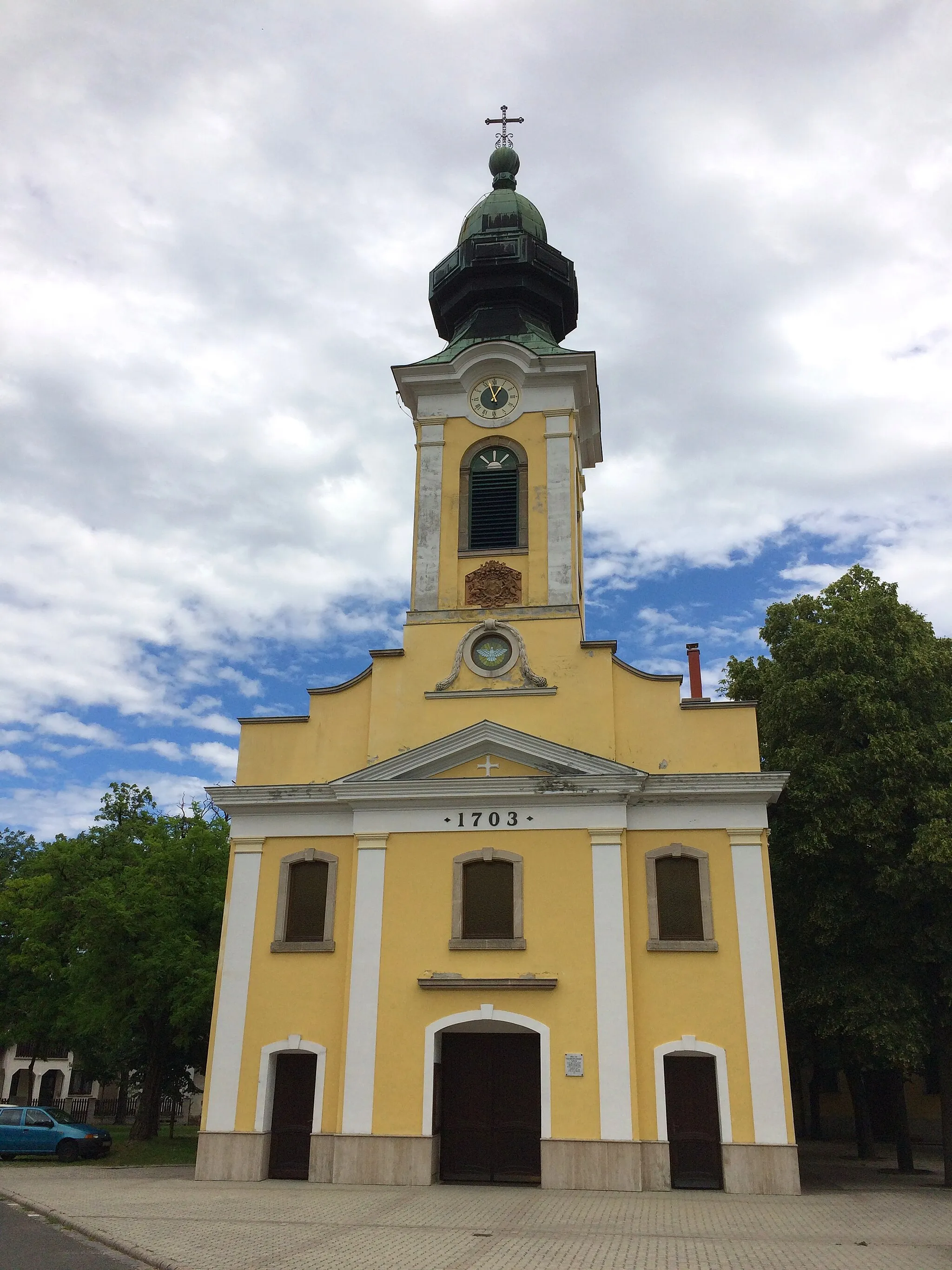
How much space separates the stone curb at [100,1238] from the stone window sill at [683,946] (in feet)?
32.0

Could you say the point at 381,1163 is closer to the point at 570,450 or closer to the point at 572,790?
the point at 572,790

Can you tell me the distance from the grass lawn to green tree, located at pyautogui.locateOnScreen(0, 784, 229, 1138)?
3.76 feet

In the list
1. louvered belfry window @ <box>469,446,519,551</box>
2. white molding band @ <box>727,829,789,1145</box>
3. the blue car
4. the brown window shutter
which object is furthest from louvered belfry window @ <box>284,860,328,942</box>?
the blue car

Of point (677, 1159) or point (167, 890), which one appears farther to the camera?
point (167, 890)

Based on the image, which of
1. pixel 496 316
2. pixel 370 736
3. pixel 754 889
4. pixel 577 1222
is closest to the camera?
pixel 577 1222

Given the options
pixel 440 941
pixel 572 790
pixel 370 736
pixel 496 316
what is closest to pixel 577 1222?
pixel 440 941

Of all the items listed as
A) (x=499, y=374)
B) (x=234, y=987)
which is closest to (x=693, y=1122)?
(x=234, y=987)

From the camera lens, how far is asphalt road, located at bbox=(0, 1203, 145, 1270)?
10.3m

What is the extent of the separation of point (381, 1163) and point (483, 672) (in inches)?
361

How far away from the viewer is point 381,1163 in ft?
56.4

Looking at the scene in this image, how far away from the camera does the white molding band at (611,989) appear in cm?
Answer: 1681

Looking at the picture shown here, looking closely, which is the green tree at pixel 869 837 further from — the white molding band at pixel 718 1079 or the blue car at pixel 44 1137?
the blue car at pixel 44 1137

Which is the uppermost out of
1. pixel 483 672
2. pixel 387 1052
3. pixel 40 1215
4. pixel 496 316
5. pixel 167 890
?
pixel 496 316

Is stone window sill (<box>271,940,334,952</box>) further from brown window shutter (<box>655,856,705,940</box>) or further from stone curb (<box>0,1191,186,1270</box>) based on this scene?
brown window shutter (<box>655,856,705,940</box>)
